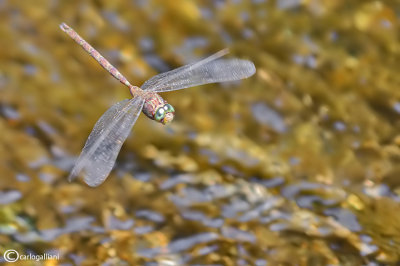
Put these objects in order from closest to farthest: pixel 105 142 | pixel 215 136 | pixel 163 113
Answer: pixel 105 142 → pixel 163 113 → pixel 215 136

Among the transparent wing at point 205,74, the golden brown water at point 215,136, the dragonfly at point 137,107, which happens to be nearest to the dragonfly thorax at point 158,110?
the dragonfly at point 137,107

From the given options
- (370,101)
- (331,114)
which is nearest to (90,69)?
(331,114)

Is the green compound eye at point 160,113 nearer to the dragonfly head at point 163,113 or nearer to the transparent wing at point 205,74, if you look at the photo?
the dragonfly head at point 163,113

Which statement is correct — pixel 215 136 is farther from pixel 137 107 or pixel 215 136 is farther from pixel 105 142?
pixel 105 142

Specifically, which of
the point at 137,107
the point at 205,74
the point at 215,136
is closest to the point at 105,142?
the point at 137,107

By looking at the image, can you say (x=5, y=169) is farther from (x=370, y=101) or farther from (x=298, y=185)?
(x=370, y=101)

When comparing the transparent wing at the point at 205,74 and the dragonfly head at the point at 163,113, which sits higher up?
the transparent wing at the point at 205,74

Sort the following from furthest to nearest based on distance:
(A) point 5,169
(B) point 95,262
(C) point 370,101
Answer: (C) point 370,101
(A) point 5,169
(B) point 95,262
